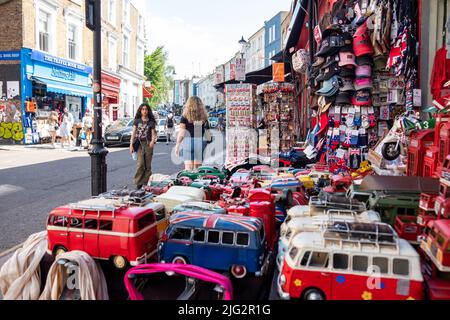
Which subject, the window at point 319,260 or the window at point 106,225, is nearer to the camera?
the window at point 319,260

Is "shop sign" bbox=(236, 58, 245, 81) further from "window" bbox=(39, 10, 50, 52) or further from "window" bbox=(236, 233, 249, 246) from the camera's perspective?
"window" bbox=(39, 10, 50, 52)

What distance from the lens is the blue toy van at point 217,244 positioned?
3.01 metres

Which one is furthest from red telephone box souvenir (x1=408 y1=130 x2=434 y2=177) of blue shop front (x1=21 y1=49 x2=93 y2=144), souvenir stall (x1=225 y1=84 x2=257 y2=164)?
blue shop front (x1=21 y1=49 x2=93 y2=144)

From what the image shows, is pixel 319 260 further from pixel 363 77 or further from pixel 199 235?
pixel 363 77

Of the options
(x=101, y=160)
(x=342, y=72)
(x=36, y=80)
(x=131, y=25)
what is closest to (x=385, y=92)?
(x=342, y=72)

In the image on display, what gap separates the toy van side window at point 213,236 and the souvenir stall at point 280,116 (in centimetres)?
1001

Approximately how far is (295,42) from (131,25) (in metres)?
21.5

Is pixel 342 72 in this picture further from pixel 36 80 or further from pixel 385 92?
pixel 36 80

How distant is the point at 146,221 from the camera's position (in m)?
3.38

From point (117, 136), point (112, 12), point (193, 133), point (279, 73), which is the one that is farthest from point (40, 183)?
point (112, 12)

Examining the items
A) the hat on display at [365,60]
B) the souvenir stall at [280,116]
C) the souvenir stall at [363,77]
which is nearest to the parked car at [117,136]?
the souvenir stall at [280,116]

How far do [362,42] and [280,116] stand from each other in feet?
19.7

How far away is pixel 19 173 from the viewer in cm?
1151

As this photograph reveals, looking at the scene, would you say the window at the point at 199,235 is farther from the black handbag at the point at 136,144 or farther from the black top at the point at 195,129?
the black handbag at the point at 136,144
